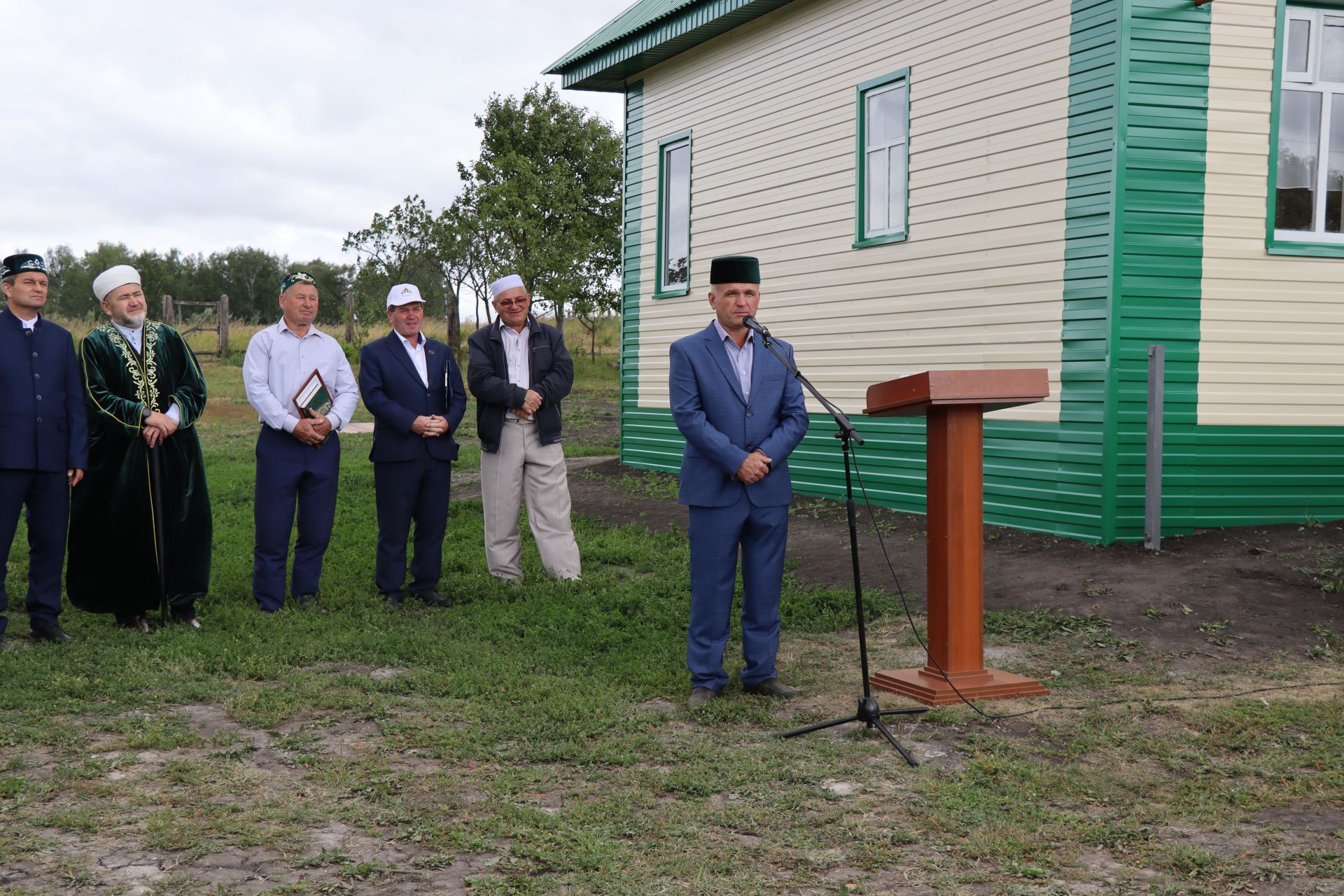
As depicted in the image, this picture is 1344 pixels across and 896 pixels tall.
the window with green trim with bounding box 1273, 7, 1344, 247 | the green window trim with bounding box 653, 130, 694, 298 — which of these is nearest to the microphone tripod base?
the window with green trim with bounding box 1273, 7, 1344, 247

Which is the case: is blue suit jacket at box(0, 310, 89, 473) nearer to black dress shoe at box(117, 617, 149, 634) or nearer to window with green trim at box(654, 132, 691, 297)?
black dress shoe at box(117, 617, 149, 634)

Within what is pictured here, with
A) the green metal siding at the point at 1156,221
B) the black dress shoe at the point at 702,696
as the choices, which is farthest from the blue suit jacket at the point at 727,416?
the green metal siding at the point at 1156,221

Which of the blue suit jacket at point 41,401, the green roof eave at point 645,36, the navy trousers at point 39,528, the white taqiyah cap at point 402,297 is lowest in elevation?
the navy trousers at point 39,528

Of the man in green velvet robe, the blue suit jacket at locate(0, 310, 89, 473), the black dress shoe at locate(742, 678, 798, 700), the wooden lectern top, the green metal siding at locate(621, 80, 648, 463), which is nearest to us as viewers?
the wooden lectern top

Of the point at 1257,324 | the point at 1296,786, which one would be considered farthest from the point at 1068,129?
the point at 1296,786

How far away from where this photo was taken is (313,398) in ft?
24.6

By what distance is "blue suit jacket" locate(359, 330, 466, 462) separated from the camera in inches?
309

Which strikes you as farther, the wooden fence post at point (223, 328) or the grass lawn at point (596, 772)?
the wooden fence post at point (223, 328)

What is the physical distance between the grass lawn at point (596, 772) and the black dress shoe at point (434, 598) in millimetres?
689

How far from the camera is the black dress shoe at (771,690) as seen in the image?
5730 mm

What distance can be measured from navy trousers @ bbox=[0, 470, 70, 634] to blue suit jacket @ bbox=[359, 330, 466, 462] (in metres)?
1.84

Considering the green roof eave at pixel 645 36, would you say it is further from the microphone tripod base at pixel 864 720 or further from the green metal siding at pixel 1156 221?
the microphone tripod base at pixel 864 720

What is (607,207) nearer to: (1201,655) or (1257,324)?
(1257,324)

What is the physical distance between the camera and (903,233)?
35.9ft
